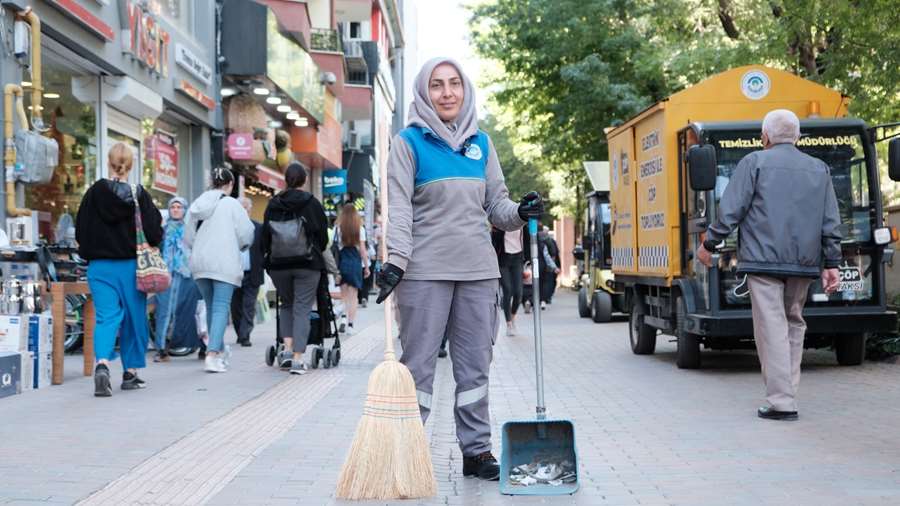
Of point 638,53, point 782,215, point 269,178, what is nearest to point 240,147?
point 269,178

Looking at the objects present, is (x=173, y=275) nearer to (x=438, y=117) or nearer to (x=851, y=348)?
(x=851, y=348)

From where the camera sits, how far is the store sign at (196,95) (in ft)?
57.4

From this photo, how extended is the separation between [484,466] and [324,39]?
88.6ft

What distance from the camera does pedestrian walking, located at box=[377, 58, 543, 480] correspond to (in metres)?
5.34

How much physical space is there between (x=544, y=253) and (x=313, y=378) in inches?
496

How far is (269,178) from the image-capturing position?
25.8 m

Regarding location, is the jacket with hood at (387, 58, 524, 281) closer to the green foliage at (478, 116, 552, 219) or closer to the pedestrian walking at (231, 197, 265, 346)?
the pedestrian walking at (231, 197, 265, 346)

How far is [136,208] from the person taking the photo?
9.06 m

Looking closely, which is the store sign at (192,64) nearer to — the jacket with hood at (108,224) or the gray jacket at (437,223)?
the jacket with hood at (108,224)

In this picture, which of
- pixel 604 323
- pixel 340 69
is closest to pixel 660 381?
pixel 604 323

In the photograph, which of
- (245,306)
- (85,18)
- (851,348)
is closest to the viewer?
(851,348)

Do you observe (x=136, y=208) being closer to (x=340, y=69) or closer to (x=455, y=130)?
(x=455, y=130)

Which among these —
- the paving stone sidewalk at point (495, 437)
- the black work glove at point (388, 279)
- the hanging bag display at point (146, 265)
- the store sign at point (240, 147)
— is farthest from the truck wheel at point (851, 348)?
the store sign at point (240, 147)

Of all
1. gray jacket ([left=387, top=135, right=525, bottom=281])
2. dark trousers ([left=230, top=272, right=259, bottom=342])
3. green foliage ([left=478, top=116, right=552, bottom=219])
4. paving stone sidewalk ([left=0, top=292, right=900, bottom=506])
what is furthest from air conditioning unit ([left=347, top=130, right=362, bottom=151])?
gray jacket ([left=387, top=135, right=525, bottom=281])
